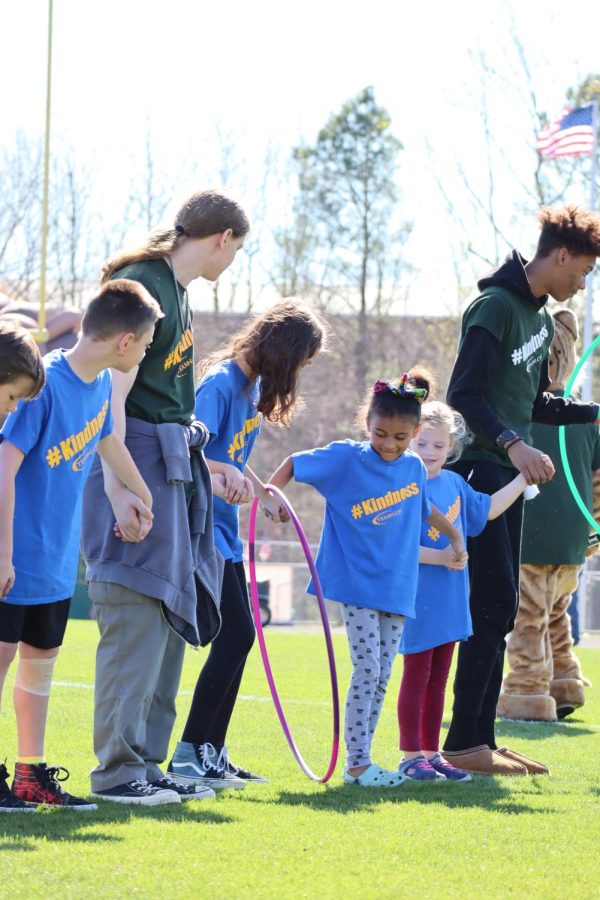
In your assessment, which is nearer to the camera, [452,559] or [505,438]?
[505,438]

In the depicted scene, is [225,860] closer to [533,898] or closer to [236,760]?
[533,898]

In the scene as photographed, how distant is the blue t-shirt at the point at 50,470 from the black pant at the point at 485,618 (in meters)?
2.06

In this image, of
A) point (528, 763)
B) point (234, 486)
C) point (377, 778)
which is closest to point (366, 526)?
point (234, 486)

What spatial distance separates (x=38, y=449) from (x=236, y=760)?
2.29 meters

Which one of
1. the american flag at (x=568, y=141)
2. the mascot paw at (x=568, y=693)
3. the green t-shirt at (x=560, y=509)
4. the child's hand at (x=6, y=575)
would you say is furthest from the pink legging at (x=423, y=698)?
the american flag at (x=568, y=141)

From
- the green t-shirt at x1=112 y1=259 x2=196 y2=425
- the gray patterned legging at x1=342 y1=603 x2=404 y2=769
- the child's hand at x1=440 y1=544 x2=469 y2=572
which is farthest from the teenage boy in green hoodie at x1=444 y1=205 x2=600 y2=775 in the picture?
the green t-shirt at x1=112 y1=259 x2=196 y2=425

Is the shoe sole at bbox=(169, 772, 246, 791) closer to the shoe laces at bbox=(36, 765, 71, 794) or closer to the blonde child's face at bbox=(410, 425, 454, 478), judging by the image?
the shoe laces at bbox=(36, 765, 71, 794)

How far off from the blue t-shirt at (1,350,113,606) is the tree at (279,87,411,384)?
1323 inches

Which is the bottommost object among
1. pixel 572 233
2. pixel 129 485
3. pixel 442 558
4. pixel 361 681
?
pixel 361 681

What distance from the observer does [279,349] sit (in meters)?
5.39

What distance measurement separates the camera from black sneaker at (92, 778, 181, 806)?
185 inches

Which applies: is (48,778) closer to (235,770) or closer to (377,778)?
(235,770)

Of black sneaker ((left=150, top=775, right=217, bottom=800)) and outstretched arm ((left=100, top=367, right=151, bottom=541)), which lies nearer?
outstretched arm ((left=100, top=367, right=151, bottom=541))

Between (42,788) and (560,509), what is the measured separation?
4699 mm
